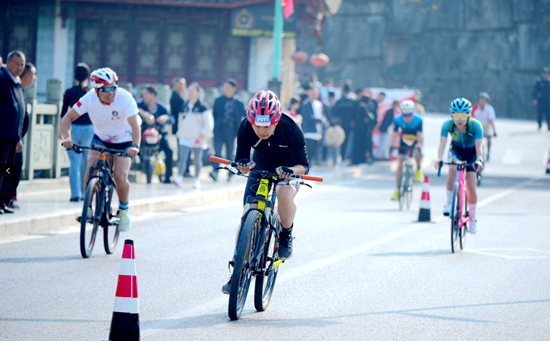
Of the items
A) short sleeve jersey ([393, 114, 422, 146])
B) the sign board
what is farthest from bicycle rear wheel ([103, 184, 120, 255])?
the sign board

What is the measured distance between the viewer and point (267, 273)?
6.61 metres

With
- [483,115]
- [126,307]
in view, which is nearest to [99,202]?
[126,307]

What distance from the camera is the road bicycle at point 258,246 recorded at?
6.12 m

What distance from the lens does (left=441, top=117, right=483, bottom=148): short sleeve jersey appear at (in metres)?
10.9

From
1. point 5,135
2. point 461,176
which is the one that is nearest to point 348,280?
point 461,176

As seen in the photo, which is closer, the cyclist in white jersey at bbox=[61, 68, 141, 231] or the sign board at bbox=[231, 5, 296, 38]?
the cyclist in white jersey at bbox=[61, 68, 141, 231]

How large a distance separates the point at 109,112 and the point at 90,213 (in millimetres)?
1124

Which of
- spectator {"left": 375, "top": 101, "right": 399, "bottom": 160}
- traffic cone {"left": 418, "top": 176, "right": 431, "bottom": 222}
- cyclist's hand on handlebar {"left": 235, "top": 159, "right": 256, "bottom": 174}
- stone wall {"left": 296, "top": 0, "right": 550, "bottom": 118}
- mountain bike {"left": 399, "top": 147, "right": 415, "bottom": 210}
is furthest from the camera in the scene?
stone wall {"left": 296, "top": 0, "right": 550, "bottom": 118}

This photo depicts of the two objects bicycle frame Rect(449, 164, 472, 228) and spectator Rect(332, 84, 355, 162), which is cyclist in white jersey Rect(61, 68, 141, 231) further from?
spectator Rect(332, 84, 355, 162)

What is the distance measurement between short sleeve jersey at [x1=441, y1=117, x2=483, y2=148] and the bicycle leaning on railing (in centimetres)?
449

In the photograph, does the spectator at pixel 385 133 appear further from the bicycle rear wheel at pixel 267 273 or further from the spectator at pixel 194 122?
the bicycle rear wheel at pixel 267 273

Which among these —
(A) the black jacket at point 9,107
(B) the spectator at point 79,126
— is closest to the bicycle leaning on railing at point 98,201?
(A) the black jacket at point 9,107

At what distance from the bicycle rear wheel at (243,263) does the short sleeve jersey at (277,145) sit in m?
0.70

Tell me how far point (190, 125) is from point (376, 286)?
8.24 meters
